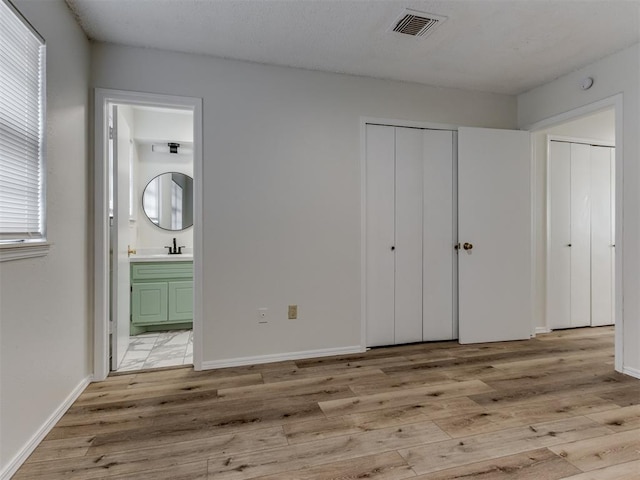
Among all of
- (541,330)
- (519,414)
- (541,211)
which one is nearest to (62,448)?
(519,414)

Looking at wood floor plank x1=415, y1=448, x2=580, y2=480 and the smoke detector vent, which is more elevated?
the smoke detector vent

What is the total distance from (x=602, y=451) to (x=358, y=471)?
118cm

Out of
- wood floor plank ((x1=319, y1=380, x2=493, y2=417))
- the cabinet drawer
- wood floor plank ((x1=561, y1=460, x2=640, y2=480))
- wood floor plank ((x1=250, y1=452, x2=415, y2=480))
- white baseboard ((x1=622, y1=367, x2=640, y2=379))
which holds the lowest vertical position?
wood floor plank ((x1=561, y1=460, x2=640, y2=480))

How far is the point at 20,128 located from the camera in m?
1.57

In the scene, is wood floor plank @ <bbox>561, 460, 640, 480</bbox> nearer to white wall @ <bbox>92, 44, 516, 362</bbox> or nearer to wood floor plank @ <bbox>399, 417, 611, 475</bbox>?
wood floor plank @ <bbox>399, 417, 611, 475</bbox>

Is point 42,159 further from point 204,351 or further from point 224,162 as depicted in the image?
point 204,351

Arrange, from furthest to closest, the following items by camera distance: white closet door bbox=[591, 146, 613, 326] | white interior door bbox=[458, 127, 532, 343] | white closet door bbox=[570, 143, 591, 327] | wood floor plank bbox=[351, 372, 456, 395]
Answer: white closet door bbox=[591, 146, 613, 326] → white closet door bbox=[570, 143, 591, 327] → white interior door bbox=[458, 127, 532, 343] → wood floor plank bbox=[351, 372, 456, 395]

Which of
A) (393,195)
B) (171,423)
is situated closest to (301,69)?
Result: (393,195)

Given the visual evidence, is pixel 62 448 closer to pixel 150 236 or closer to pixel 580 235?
pixel 150 236

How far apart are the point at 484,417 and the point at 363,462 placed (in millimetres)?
816

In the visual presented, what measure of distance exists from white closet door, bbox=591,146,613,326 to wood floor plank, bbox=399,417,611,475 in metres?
2.67

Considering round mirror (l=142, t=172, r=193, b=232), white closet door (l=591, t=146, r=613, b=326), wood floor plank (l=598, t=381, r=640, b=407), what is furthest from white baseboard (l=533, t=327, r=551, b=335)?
round mirror (l=142, t=172, r=193, b=232)

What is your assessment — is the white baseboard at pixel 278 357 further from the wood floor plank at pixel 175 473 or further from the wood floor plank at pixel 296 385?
the wood floor plank at pixel 175 473

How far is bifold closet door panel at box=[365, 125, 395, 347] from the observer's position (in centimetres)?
308
